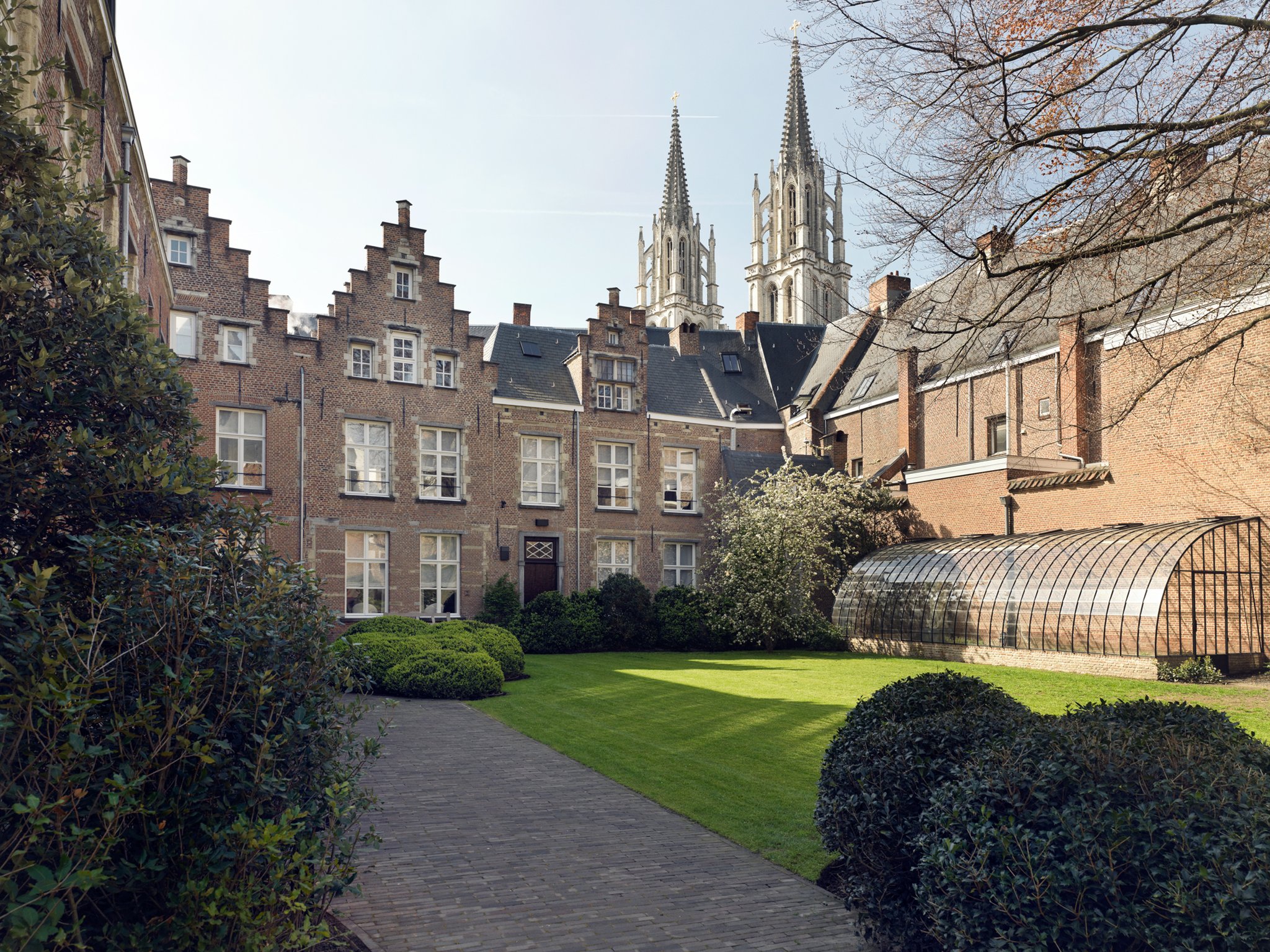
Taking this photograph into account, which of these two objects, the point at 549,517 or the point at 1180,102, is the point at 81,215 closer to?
the point at 1180,102

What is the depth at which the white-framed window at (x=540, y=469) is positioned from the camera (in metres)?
29.8

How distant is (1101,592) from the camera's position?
20.4 meters

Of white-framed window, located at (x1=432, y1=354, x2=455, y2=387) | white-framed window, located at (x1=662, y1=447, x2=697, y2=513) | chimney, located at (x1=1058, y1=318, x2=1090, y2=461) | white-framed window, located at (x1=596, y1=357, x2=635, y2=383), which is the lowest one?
white-framed window, located at (x1=662, y1=447, x2=697, y2=513)

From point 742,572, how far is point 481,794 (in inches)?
786

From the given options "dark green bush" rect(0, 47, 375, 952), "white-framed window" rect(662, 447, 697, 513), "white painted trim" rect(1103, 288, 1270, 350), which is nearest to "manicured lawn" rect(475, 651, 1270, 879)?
"dark green bush" rect(0, 47, 375, 952)

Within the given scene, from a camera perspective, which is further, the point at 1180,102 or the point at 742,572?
the point at 742,572

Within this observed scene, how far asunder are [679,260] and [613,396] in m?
49.7

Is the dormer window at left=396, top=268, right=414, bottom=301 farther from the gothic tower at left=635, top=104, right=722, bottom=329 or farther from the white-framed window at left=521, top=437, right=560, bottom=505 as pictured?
the gothic tower at left=635, top=104, right=722, bottom=329

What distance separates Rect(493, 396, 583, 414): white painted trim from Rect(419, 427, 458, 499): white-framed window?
1868mm

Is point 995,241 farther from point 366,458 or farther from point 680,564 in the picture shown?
point 680,564

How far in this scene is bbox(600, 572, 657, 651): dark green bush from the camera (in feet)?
A: 91.0

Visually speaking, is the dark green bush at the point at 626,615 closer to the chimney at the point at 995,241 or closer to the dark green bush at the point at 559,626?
the dark green bush at the point at 559,626

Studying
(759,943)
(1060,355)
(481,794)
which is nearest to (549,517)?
(1060,355)

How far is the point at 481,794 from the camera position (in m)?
9.52
